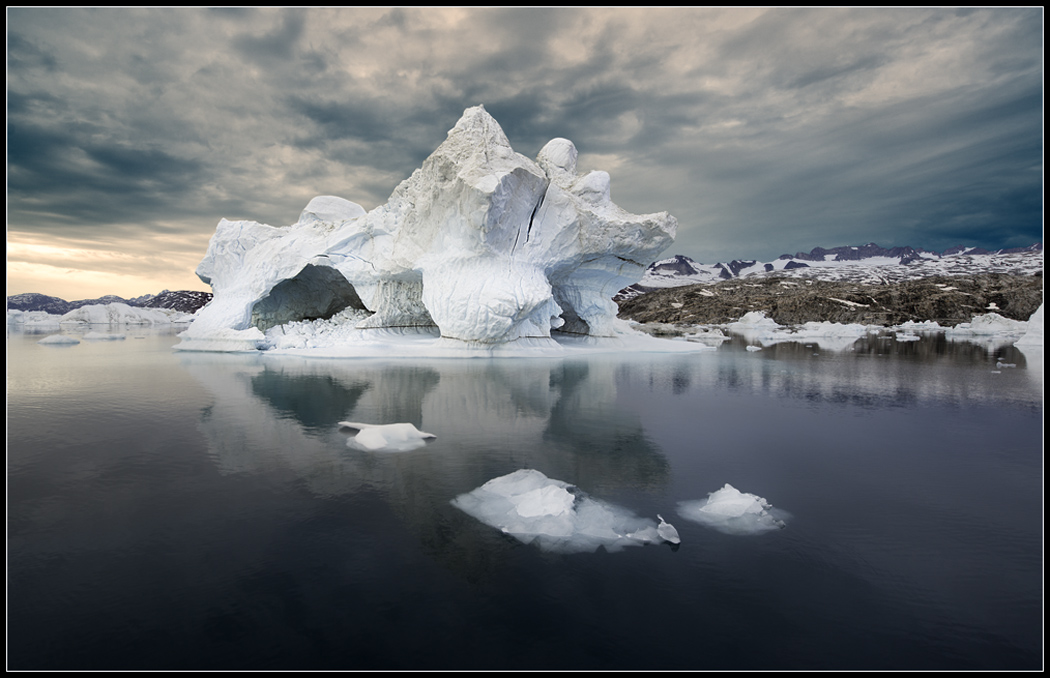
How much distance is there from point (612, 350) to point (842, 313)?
162ft

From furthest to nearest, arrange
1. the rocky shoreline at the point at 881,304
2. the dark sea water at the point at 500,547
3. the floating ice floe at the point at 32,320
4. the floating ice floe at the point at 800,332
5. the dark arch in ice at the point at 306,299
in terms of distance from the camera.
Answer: the rocky shoreline at the point at 881,304 → the floating ice floe at the point at 32,320 → the floating ice floe at the point at 800,332 → the dark arch in ice at the point at 306,299 → the dark sea water at the point at 500,547

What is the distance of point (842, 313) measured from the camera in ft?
192

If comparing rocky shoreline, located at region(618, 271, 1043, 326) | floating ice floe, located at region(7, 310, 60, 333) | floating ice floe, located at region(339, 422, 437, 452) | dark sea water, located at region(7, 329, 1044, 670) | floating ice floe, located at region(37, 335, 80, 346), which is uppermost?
rocky shoreline, located at region(618, 271, 1043, 326)

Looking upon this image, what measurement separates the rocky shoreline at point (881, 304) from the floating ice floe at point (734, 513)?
59134 millimetres

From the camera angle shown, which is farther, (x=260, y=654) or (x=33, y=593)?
(x=33, y=593)

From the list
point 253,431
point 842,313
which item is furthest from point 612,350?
point 842,313

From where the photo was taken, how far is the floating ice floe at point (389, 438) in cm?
668

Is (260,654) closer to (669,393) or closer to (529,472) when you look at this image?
(529,472)

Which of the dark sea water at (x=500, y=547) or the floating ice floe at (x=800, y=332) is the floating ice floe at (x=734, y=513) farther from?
the floating ice floe at (x=800, y=332)

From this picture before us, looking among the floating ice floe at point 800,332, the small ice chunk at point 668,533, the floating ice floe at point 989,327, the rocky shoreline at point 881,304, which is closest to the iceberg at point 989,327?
the floating ice floe at point 989,327

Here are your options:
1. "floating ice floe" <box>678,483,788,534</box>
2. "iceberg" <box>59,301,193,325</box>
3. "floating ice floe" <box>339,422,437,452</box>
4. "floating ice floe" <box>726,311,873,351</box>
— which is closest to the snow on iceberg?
"floating ice floe" <box>726,311,873,351</box>

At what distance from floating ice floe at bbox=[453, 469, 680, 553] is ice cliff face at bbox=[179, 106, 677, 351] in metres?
13.5

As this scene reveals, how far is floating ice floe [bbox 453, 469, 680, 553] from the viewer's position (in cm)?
415

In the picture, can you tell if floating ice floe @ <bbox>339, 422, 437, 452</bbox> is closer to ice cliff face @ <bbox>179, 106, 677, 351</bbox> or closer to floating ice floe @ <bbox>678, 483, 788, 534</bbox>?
floating ice floe @ <bbox>678, 483, 788, 534</bbox>
